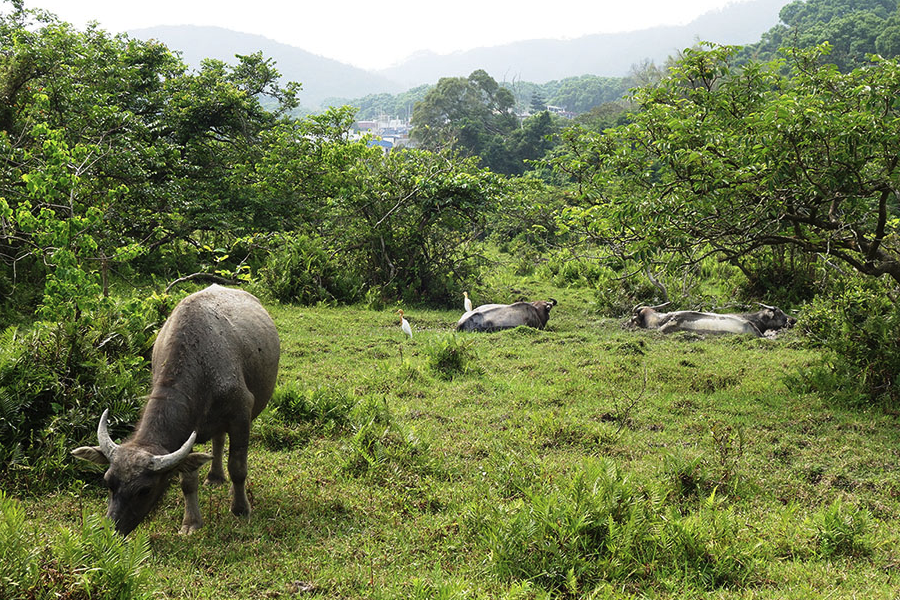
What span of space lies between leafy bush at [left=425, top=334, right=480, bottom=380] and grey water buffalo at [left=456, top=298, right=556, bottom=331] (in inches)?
146

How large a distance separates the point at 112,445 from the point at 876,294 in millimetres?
9734

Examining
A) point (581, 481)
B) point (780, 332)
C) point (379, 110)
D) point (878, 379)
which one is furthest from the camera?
point (379, 110)

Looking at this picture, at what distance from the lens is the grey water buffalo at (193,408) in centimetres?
410

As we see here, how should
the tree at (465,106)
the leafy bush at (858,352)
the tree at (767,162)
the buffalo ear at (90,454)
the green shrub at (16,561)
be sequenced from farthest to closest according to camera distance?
1. the tree at (465,106)
2. the leafy bush at (858,352)
3. the tree at (767,162)
4. the buffalo ear at (90,454)
5. the green shrub at (16,561)

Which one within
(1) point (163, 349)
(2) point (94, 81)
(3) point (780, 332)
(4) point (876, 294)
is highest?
(2) point (94, 81)

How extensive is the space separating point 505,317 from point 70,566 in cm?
1124

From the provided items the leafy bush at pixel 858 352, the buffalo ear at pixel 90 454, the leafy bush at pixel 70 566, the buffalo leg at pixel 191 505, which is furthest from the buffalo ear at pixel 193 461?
the leafy bush at pixel 858 352

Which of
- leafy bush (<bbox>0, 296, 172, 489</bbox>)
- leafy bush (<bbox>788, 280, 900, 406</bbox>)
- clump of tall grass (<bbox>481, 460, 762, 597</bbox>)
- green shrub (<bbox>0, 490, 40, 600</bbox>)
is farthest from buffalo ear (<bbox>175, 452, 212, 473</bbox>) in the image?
leafy bush (<bbox>788, 280, 900, 406</bbox>)

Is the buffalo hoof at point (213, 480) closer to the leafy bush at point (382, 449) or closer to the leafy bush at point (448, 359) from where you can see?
the leafy bush at point (382, 449)

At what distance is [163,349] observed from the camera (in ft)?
16.3

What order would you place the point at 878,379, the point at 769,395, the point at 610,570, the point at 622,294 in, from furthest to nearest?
the point at 622,294
the point at 769,395
the point at 878,379
the point at 610,570

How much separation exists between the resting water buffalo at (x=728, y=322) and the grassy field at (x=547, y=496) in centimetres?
303

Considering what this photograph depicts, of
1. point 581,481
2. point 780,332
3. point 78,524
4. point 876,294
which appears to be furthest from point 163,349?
point 780,332

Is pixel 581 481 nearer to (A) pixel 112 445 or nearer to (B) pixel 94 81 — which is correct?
(A) pixel 112 445
